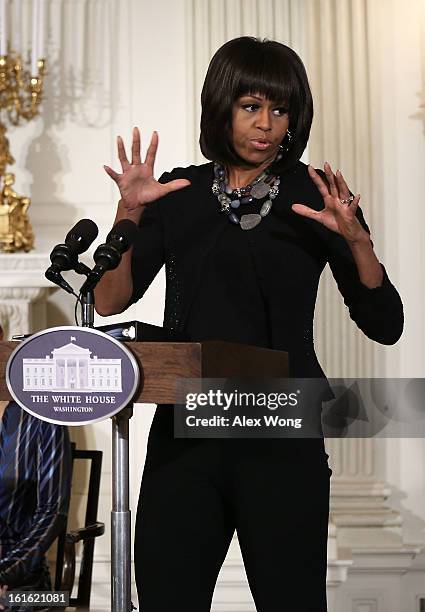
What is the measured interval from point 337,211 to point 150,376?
43cm

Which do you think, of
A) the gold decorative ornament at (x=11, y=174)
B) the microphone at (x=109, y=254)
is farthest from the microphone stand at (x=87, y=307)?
the gold decorative ornament at (x=11, y=174)

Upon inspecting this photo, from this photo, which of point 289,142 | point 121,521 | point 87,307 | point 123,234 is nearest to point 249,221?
point 289,142

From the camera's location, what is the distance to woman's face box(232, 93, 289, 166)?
1759 millimetres

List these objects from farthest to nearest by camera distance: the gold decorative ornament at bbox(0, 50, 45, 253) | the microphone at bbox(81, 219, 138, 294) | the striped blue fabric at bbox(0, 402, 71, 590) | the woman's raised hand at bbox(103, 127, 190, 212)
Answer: the gold decorative ornament at bbox(0, 50, 45, 253) < the striped blue fabric at bbox(0, 402, 71, 590) < the woman's raised hand at bbox(103, 127, 190, 212) < the microphone at bbox(81, 219, 138, 294)

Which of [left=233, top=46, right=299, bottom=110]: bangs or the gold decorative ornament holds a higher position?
the gold decorative ornament

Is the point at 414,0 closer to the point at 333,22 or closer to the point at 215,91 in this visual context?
the point at 333,22

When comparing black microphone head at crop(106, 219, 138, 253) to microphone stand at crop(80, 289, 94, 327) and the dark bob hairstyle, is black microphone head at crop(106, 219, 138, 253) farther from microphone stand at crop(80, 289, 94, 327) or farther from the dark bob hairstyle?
the dark bob hairstyle

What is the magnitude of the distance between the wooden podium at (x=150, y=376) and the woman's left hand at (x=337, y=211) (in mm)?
296

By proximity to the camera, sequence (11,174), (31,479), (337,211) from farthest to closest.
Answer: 1. (11,174)
2. (31,479)
3. (337,211)

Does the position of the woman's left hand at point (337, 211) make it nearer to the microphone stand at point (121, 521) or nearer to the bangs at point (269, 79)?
the bangs at point (269, 79)

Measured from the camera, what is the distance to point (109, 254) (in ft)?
4.99

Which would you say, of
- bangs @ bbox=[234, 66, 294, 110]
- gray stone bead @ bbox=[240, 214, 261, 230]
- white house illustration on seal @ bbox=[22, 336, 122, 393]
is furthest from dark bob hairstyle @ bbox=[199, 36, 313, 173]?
white house illustration on seal @ bbox=[22, 336, 122, 393]

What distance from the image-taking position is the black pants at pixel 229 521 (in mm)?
1642

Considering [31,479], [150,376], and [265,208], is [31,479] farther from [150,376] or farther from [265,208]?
[150,376]
